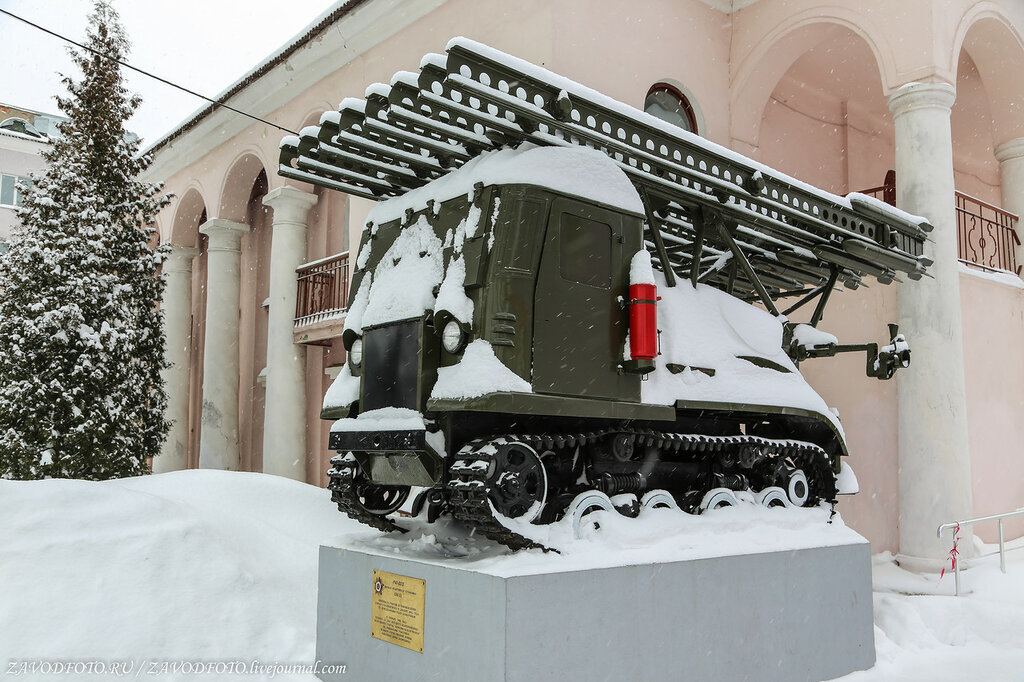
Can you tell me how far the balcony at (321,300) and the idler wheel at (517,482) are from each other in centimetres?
883

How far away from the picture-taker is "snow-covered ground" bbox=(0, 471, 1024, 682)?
17.6 feet

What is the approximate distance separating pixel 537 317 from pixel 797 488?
3166mm

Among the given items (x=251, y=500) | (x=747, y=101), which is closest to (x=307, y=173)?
(x=251, y=500)

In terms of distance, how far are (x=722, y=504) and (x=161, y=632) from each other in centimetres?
424

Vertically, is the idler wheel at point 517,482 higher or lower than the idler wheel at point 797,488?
higher

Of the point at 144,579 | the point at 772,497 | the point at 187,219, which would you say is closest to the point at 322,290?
the point at 187,219

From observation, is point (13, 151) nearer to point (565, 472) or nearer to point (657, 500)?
point (565, 472)

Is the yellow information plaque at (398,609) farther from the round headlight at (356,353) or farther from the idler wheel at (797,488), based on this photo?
the idler wheel at (797,488)

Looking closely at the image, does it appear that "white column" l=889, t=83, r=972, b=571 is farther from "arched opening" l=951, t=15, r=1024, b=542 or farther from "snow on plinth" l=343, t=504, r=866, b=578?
"snow on plinth" l=343, t=504, r=866, b=578

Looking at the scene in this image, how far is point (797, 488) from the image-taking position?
6.71 meters

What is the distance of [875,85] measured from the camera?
13641 mm

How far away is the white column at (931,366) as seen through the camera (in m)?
9.34

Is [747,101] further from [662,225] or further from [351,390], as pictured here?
[351,390]

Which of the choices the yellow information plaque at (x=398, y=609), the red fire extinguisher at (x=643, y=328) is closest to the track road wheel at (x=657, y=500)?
the red fire extinguisher at (x=643, y=328)
